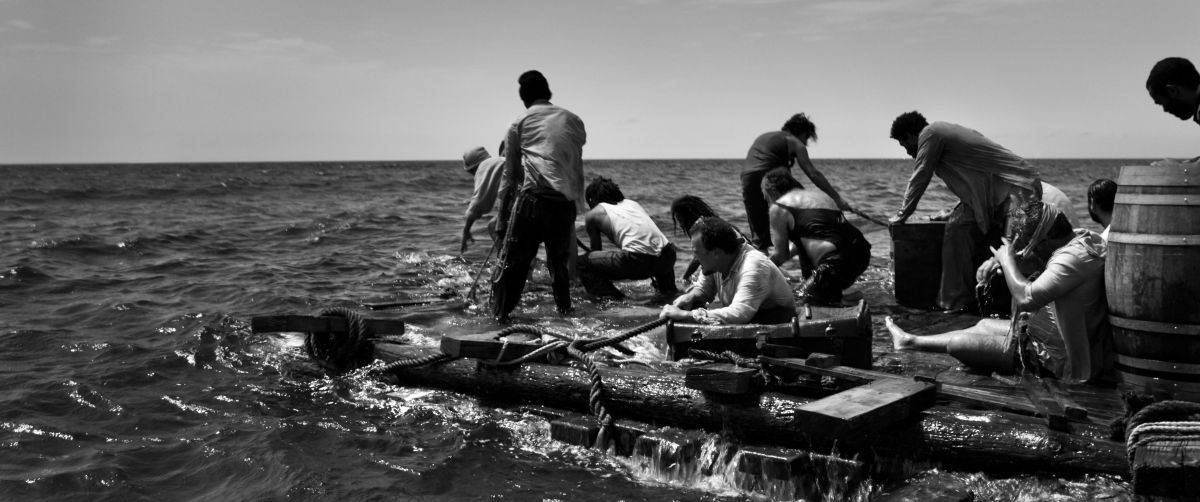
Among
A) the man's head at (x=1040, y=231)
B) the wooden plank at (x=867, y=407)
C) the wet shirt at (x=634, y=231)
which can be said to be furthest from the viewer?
the wet shirt at (x=634, y=231)

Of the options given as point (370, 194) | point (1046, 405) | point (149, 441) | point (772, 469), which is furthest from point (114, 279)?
point (370, 194)

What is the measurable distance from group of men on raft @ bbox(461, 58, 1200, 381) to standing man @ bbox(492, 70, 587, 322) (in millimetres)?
12

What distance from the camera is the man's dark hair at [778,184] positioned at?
8.27 m

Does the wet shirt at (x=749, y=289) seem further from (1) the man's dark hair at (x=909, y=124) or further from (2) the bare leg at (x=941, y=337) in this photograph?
(1) the man's dark hair at (x=909, y=124)

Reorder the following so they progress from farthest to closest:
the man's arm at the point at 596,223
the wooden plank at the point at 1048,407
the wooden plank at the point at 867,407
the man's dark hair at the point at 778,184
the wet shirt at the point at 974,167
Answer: the man's arm at the point at 596,223 → the man's dark hair at the point at 778,184 → the wet shirt at the point at 974,167 → the wooden plank at the point at 1048,407 → the wooden plank at the point at 867,407

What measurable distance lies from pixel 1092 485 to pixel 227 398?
→ 5.19 metres

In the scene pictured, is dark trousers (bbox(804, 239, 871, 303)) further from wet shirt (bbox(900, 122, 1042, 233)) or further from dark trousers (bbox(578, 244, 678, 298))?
dark trousers (bbox(578, 244, 678, 298))

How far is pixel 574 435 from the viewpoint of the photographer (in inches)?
194

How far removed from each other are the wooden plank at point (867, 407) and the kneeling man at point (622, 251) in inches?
194

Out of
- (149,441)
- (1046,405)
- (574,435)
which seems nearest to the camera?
(1046,405)

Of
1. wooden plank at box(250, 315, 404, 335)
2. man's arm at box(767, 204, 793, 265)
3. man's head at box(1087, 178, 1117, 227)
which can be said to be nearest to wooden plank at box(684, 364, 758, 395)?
man's head at box(1087, 178, 1117, 227)

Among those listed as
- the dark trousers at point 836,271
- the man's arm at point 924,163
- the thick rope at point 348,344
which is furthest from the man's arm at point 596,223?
the thick rope at point 348,344

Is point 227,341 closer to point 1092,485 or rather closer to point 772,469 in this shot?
point 772,469

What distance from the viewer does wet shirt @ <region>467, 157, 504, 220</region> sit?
995 centimetres
